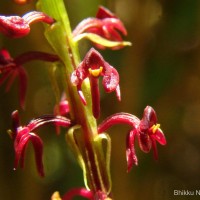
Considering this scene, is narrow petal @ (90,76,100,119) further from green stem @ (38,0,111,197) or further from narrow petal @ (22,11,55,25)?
narrow petal @ (22,11,55,25)

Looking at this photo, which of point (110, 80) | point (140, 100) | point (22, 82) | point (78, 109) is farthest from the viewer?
point (140, 100)

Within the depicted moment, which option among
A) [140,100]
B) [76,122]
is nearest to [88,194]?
[76,122]

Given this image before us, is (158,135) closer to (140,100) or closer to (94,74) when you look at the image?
(94,74)

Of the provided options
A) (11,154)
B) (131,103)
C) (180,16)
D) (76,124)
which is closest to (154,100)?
(131,103)

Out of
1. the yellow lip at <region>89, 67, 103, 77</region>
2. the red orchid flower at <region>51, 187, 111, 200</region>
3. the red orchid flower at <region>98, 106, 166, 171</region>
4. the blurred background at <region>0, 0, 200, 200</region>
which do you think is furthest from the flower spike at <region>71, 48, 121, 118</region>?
the blurred background at <region>0, 0, 200, 200</region>

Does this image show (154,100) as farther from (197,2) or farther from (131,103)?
(197,2)

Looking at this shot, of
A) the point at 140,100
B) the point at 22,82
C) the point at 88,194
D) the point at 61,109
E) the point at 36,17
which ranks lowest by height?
the point at 140,100

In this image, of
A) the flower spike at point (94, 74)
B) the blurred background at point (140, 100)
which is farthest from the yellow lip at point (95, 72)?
the blurred background at point (140, 100)
